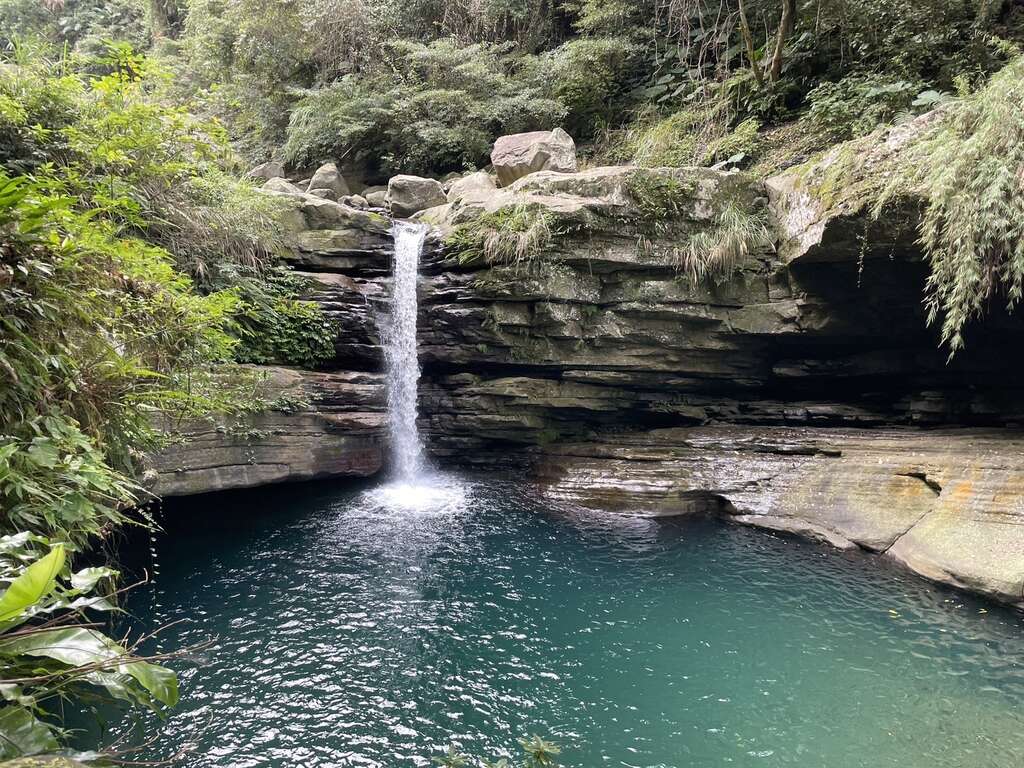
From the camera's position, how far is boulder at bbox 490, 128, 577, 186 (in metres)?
11.5

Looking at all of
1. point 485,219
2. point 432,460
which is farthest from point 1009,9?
point 432,460

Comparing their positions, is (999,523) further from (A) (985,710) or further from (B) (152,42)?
(B) (152,42)

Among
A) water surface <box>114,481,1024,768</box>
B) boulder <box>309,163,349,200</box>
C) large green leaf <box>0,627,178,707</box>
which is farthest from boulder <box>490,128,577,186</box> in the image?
large green leaf <box>0,627,178,707</box>

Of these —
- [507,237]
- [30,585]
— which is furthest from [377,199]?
[30,585]

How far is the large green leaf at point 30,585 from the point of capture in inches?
75.8

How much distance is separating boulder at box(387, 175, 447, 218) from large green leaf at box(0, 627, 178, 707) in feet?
35.4

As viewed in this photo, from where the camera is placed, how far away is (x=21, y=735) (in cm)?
207

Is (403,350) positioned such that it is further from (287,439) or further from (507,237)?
(507,237)

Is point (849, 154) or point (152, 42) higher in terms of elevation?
point (152, 42)

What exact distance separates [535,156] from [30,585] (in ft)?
36.2

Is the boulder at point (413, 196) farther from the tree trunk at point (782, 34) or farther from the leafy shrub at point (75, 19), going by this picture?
the leafy shrub at point (75, 19)

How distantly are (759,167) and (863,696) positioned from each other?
779 centimetres

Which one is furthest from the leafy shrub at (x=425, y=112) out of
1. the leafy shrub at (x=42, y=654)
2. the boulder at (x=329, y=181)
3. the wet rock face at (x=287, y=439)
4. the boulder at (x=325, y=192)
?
the leafy shrub at (x=42, y=654)

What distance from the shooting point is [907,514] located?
6891 millimetres
